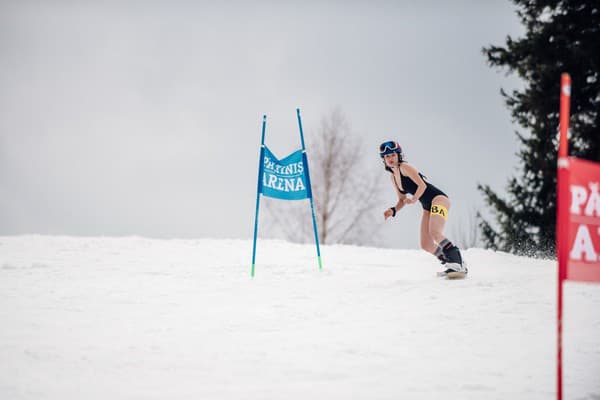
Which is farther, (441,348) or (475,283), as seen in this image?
(475,283)

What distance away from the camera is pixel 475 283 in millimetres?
6199

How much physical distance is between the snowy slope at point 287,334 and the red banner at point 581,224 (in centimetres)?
81

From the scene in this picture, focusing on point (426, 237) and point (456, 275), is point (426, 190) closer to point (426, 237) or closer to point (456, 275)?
point (426, 237)

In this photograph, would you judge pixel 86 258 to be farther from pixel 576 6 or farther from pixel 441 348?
pixel 576 6

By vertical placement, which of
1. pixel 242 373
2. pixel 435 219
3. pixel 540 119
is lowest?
pixel 242 373

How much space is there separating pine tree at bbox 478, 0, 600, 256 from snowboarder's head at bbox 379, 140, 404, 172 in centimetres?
669

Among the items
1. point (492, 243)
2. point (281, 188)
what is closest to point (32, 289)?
point (281, 188)

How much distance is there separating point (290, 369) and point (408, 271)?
188 inches

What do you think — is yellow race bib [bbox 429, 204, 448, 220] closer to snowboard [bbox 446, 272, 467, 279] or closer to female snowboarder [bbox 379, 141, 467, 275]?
female snowboarder [bbox 379, 141, 467, 275]

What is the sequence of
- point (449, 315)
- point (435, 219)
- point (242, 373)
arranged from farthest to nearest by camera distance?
point (435, 219) → point (449, 315) → point (242, 373)

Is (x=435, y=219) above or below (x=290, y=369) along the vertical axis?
above

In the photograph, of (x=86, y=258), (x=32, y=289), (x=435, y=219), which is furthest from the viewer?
(x=86, y=258)

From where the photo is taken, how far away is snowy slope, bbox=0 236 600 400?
10.5 feet

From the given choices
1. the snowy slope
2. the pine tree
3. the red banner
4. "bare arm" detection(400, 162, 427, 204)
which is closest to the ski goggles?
"bare arm" detection(400, 162, 427, 204)
